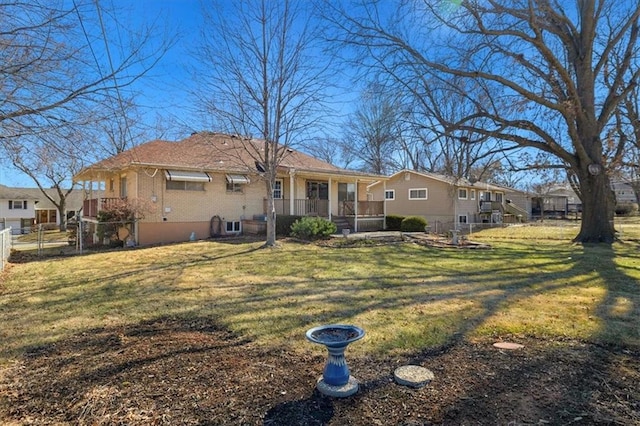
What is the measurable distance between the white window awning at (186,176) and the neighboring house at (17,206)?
35157 mm

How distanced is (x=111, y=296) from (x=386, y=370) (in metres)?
5.06

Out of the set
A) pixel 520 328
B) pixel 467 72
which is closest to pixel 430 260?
pixel 520 328

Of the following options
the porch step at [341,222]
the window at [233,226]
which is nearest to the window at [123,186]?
the window at [233,226]

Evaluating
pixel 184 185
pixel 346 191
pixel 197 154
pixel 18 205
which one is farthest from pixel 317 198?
pixel 18 205

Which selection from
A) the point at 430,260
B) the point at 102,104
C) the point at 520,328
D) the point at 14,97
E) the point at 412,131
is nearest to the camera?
the point at 520,328

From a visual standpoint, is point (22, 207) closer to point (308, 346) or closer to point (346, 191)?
point (346, 191)

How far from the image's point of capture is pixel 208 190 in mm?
15961

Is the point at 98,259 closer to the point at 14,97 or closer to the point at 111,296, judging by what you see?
the point at 111,296

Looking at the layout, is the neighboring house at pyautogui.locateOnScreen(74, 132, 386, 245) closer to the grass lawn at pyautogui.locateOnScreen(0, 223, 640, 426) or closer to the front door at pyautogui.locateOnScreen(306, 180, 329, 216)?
the front door at pyautogui.locateOnScreen(306, 180, 329, 216)

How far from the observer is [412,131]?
13.9 m

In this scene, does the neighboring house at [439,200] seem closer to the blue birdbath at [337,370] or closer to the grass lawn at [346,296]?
the grass lawn at [346,296]

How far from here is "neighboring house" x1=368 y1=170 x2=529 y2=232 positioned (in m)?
26.6

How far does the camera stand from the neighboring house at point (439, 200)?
26.6 metres

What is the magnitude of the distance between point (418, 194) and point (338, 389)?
87.3ft
